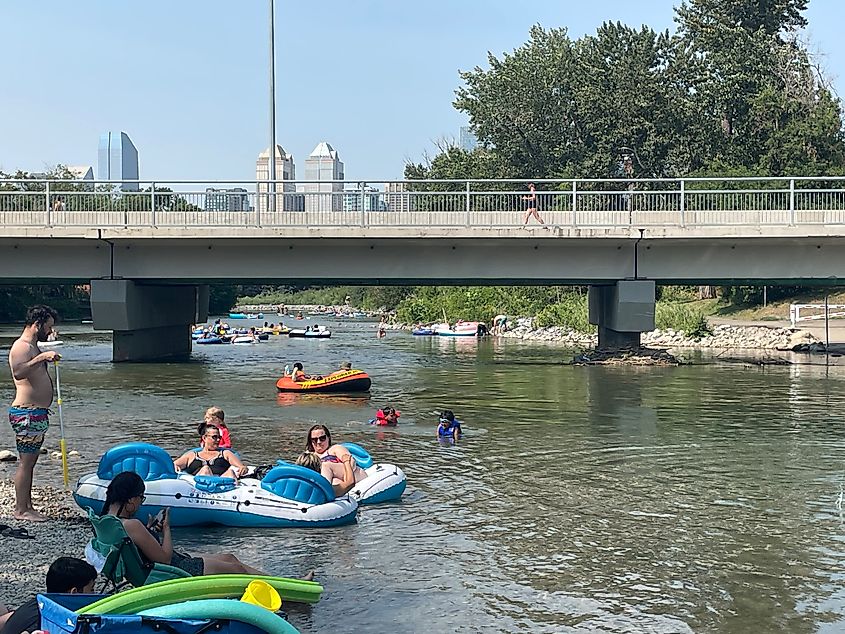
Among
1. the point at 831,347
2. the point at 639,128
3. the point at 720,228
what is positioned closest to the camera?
the point at 720,228

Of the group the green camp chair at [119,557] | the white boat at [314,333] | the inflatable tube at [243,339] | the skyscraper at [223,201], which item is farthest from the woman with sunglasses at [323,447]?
the white boat at [314,333]

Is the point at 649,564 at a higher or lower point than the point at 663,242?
lower

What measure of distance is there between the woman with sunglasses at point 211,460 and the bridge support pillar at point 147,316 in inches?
870

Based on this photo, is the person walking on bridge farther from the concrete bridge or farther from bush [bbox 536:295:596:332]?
bush [bbox 536:295:596:332]

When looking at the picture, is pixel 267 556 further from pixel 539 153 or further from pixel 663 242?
pixel 539 153

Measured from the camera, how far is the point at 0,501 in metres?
12.5

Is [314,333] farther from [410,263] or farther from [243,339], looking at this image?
[410,263]

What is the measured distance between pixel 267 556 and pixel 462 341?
44116 millimetres

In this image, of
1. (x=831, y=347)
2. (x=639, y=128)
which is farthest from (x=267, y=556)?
(x=639, y=128)

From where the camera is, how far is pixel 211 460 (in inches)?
515

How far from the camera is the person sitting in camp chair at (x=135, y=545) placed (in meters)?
7.89

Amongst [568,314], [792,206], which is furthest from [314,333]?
[792,206]

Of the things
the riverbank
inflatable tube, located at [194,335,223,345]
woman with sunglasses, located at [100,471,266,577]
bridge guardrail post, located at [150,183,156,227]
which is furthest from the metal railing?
woman with sunglasses, located at [100,471,266,577]

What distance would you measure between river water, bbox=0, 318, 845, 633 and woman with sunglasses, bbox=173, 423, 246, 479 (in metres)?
1.06
